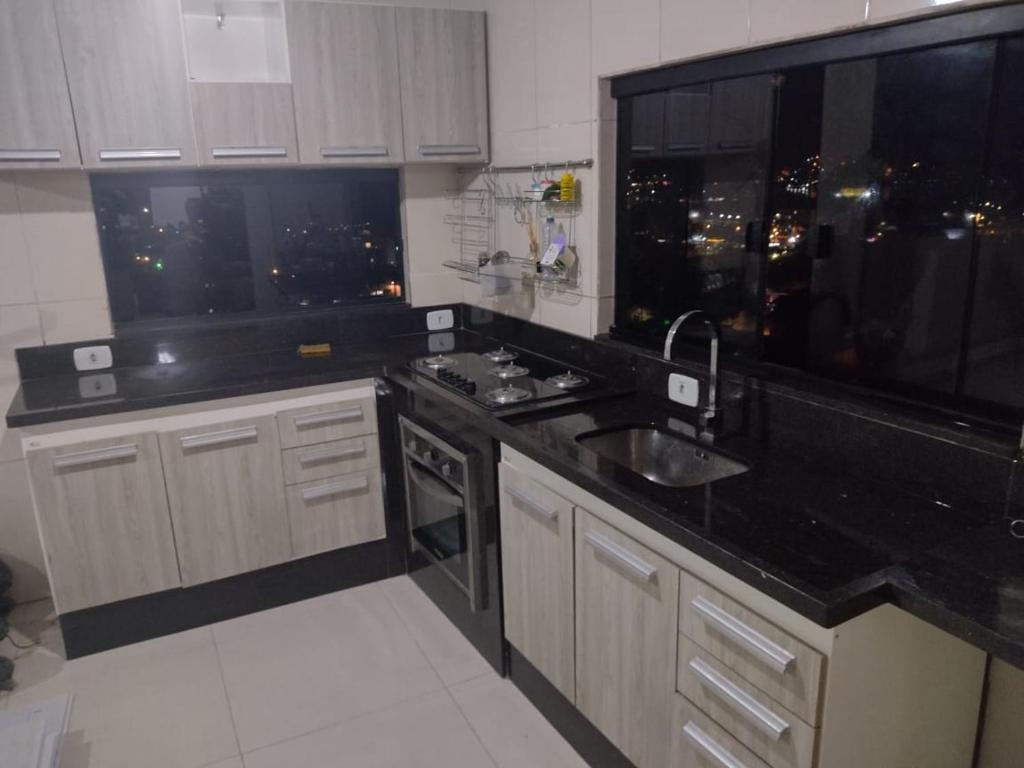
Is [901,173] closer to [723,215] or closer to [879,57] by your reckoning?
[879,57]

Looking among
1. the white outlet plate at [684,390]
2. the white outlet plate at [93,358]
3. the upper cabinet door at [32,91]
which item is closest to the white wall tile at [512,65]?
the white outlet plate at [684,390]

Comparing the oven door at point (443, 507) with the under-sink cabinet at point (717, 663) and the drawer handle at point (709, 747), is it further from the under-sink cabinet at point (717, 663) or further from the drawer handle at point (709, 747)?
the drawer handle at point (709, 747)

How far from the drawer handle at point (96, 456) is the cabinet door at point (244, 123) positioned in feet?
3.40

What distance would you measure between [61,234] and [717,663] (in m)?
2.68

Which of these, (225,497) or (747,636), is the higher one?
(747,636)

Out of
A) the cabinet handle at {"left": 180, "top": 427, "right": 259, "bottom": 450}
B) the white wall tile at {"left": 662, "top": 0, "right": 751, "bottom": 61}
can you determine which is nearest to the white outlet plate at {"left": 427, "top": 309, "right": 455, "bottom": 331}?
the cabinet handle at {"left": 180, "top": 427, "right": 259, "bottom": 450}

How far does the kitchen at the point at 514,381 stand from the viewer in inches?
57.3

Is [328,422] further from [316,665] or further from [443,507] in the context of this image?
[316,665]

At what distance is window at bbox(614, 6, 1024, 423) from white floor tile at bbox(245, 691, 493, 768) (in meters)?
1.36

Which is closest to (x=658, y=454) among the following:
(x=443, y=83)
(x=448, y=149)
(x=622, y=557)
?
(x=622, y=557)

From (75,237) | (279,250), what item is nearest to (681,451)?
(279,250)

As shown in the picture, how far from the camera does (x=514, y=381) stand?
2590mm

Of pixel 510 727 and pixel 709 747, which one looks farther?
pixel 510 727

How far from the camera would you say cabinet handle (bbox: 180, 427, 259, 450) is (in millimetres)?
2543
